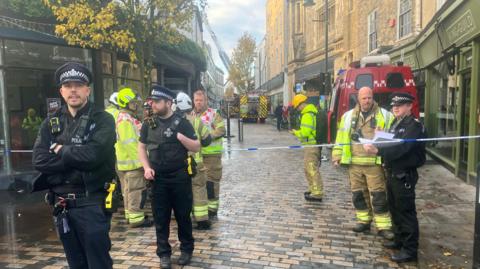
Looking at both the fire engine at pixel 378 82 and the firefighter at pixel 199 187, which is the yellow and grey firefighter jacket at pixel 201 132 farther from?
the fire engine at pixel 378 82

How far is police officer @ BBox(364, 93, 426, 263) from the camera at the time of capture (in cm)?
449

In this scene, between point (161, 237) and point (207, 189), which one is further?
point (207, 189)

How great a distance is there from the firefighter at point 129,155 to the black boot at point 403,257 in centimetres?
323

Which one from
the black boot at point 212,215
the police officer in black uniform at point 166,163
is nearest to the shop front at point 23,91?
the black boot at point 212,215

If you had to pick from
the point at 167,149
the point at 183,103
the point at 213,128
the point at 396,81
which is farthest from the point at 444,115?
the point at 167,149

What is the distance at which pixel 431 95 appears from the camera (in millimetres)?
13211

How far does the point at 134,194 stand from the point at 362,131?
3.20 m

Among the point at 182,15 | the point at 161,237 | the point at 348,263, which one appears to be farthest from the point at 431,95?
the point at 161,237

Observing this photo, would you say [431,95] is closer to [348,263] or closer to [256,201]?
[256,201]

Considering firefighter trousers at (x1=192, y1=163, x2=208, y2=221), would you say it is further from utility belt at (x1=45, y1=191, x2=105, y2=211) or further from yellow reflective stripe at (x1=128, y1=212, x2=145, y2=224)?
utility belt at (x1=45, y1=191, x2=105, y2=211)

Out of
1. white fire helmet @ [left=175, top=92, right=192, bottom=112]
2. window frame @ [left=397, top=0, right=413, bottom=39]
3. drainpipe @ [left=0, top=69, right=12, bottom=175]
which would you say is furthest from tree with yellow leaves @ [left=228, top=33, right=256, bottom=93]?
white fire helmet @ [left=175, top=92, right=192, bottom=112]

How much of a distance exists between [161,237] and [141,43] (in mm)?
5777

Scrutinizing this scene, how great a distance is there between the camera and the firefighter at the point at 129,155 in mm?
5945

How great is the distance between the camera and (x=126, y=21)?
29.1 feet
